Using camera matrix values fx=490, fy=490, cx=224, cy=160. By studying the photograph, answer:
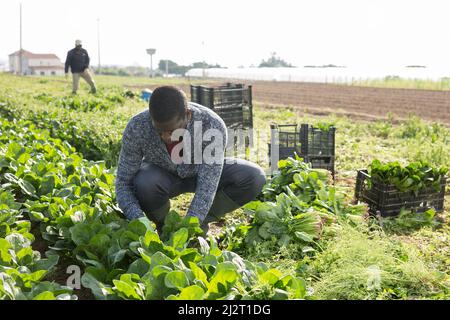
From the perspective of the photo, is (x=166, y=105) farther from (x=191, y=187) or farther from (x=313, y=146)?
(x=313, y=146)

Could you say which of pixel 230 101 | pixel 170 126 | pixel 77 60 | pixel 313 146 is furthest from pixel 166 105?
pixel 77 60

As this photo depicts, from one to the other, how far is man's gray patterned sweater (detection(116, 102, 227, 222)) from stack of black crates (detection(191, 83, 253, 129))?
367 centimetres

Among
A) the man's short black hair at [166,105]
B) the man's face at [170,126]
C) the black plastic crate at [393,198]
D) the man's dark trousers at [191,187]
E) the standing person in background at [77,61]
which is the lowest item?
the black plastic crate at [393,198]

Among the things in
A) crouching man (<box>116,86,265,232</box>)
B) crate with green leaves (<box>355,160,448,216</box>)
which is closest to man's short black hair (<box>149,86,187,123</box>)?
crouching man (<box>116,86,265,232</box>)

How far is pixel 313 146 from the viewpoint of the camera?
5.39 metres

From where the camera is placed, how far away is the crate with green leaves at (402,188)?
4.12 meters

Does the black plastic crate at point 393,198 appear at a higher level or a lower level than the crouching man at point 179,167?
lower

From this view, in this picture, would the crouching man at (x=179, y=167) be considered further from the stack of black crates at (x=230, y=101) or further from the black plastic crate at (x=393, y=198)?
the stack of black crates at (x=230, y=101)

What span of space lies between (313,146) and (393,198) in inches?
55.1

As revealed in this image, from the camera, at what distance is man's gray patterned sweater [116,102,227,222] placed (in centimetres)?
301

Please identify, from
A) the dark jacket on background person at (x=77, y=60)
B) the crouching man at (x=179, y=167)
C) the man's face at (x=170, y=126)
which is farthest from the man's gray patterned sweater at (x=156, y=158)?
the dark jacket on background person at (x=77, y=60)

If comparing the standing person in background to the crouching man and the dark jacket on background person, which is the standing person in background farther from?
the crouching man

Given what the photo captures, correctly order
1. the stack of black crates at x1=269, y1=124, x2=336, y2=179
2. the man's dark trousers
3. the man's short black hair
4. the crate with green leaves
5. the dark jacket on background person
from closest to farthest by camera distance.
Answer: the man's short black hair, the man's dark trousers, the crate with green leaves, the stack of black crates at x1=269, y1=124, x2=336, y2=179, the dark jacket on background person

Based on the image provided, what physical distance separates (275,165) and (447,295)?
2.84 m
